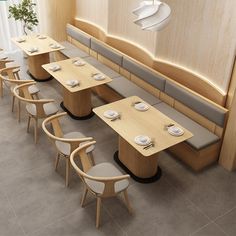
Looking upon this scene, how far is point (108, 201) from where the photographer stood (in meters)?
3.83

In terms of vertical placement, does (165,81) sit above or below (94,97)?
above

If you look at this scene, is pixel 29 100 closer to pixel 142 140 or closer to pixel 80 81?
pixel 80 81

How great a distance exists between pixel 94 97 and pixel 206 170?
265cm

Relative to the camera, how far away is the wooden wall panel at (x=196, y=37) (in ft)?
12.9

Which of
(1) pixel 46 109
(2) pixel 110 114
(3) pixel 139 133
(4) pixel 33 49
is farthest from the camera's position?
(4) pixel 33 49

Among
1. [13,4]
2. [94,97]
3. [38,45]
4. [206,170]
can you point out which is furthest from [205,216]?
[13,4]

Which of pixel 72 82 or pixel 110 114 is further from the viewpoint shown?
pixel 72 82

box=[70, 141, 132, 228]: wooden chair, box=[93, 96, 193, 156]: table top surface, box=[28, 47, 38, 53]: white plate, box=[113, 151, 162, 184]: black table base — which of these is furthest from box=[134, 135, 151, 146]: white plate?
box=[28, 47, 38, 53]: white plate

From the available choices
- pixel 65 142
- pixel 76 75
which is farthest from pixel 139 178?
pixel 76 75

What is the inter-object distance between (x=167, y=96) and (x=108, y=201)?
6.59 feet

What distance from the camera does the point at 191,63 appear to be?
181 inches

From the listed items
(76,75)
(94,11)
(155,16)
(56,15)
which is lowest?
(76,75)

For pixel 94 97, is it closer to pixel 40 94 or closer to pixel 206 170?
pixel 40 94

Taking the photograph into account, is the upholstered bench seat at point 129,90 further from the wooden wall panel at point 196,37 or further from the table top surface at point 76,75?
the wooden wall panel at point 196,37
